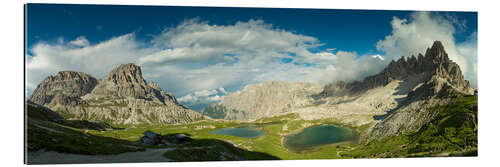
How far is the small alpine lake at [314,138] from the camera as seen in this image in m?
66.2

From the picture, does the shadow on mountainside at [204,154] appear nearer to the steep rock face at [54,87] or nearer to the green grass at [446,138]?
the green grass at [446,138]

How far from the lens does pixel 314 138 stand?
77.3 m

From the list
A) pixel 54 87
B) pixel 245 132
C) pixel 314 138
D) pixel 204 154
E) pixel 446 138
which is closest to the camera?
pixel 204 154

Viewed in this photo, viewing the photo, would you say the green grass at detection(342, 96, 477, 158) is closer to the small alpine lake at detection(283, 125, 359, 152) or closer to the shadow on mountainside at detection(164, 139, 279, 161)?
the shadow on mountainside at detection(164, 139, 279, 161)

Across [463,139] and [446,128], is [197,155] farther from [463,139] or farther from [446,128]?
[446,128]

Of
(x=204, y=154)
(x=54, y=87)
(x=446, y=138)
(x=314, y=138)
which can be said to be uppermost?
(x=54, y=87)

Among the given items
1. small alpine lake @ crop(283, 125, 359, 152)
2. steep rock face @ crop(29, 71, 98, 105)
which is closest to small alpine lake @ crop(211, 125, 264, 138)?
small alpine lake @ crop(283, 125, 359, 152)

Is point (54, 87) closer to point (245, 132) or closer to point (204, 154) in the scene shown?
point (245, 132)

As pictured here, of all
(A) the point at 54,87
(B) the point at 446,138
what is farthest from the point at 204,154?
(A) the point at 54,87

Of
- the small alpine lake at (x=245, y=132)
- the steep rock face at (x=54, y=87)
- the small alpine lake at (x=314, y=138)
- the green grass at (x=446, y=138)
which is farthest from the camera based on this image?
the small alpine lake at (x=245, y=132)

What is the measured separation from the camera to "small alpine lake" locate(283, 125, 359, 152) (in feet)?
217

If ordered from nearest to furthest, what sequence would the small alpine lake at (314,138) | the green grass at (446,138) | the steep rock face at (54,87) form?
the green grass at (446,138) → the steep rock face at (54,87) → the small alpine lake at (314,138)

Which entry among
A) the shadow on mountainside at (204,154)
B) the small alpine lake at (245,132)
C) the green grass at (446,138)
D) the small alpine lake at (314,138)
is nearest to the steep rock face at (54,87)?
the shadow on mountainside at (204,154)
